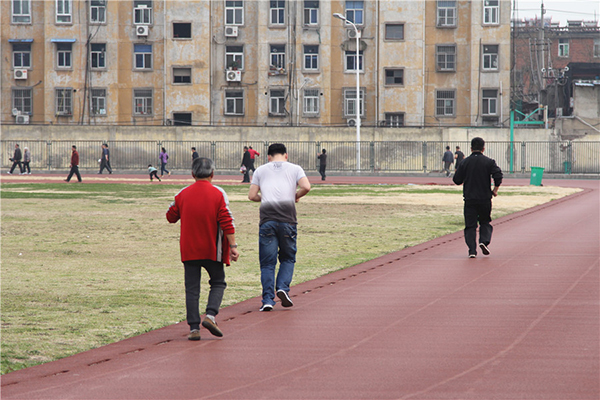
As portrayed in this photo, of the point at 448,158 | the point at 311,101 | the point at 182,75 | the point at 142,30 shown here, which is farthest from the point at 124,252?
the point at 142,30

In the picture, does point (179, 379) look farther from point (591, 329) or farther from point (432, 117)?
point (432, 117)

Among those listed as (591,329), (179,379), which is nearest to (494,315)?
(591,329)

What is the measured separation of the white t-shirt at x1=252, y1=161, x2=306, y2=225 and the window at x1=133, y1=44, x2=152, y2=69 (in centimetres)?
5260

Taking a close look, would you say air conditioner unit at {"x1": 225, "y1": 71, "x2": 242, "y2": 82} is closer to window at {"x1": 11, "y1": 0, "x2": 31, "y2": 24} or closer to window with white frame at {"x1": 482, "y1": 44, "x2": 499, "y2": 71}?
window at {"x1": 11, "y1": 0, "x2": 31, "y2": 24}

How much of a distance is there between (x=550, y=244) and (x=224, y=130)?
140 ft

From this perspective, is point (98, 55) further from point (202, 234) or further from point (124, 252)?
point (202, 234)

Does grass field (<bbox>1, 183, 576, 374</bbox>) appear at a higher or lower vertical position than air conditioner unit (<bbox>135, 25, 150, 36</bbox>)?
lower

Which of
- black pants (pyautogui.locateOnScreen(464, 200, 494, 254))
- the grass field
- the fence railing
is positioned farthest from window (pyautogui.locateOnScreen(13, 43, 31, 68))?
black pants (pyautogui.locateOnScreen(464, 200, 494, 254))

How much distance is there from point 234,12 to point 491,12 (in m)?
17.5

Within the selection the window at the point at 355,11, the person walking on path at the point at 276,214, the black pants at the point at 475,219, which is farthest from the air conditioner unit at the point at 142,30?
the person walking on path at the point at 276,214

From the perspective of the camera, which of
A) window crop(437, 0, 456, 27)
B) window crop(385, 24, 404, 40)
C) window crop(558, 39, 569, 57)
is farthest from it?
window crop(558, 39, 569, 57)

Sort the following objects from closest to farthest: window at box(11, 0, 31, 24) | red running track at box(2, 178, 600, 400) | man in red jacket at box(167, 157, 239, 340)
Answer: red running track at box(2, 178, 600, 400) < man in red jacket at box(167, 157, 239, 340) < window at box(11, 0, 31, 24)

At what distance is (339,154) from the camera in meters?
56.0

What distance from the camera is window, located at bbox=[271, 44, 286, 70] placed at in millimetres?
59281
